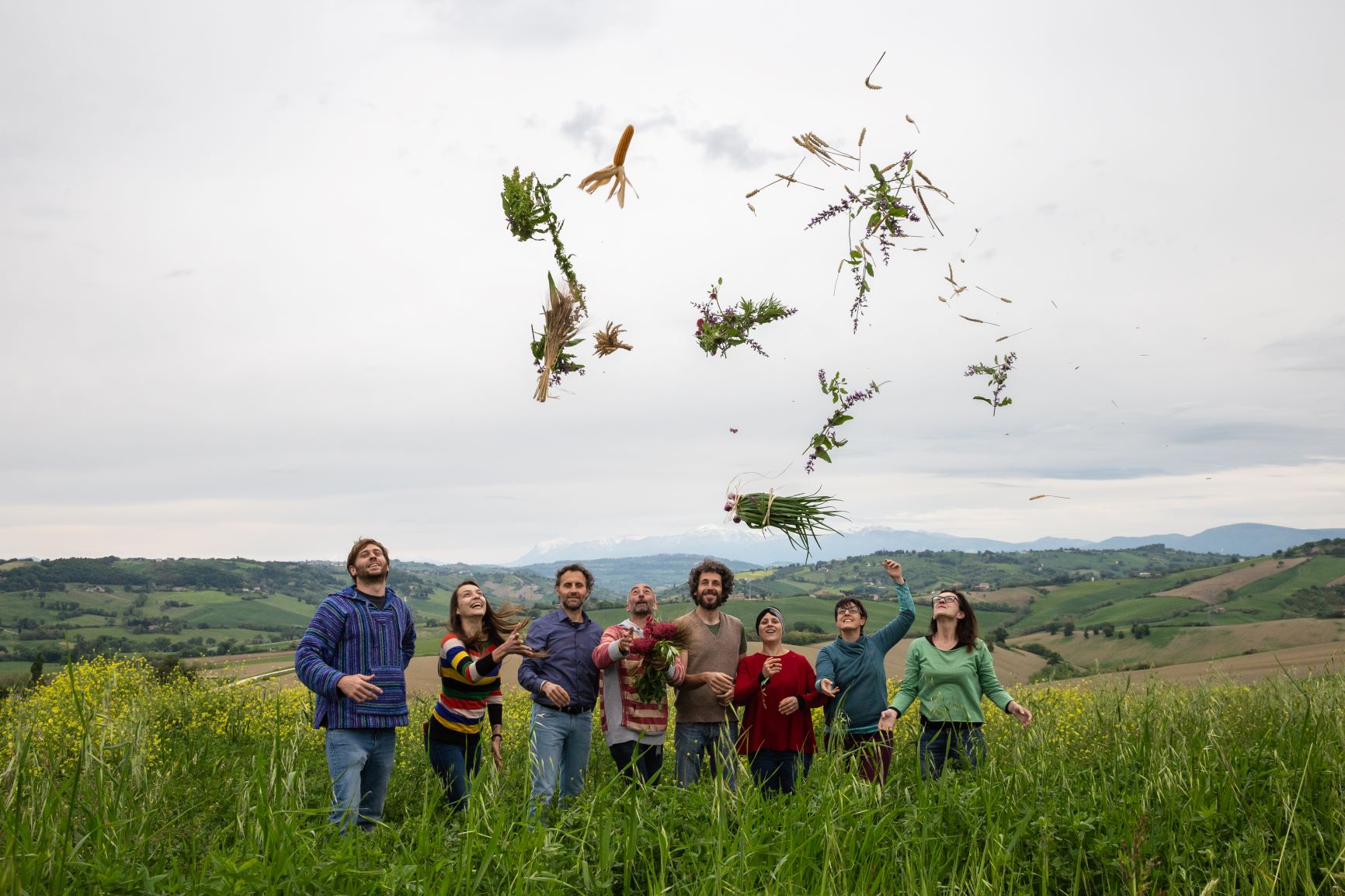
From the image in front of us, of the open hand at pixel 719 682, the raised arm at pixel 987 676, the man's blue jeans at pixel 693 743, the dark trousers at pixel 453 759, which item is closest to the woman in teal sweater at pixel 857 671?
the raised arm at pixel 987 676

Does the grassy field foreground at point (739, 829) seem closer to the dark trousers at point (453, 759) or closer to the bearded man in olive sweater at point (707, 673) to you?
the bearded man in olive sweater at point (707, 673)

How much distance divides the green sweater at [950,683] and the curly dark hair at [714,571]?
136 centimetres

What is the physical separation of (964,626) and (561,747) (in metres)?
3.01

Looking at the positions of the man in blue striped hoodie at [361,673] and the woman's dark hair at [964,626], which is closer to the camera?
the man in blue striped hoodie at [361,673]

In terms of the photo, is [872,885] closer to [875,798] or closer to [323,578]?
[875,798]

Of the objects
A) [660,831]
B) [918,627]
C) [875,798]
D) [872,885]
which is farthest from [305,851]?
[918,627]

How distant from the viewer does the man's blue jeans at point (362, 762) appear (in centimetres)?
481

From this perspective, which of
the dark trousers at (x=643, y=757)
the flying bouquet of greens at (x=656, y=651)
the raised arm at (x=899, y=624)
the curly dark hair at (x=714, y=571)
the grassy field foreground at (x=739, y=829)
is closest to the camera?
the grassy field foreground at (x=739, y=829)

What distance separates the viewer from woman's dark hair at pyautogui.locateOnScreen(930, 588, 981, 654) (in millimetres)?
5840

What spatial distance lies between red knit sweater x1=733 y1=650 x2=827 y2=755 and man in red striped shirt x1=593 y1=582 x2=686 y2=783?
0.55 meters

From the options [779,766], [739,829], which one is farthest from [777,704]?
[739,829]

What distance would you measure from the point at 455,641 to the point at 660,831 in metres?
2.96

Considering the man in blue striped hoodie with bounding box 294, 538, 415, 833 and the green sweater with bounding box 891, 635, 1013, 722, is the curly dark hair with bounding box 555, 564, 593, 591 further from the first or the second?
the green sweater with bounding box 891, 635, 1013, 722

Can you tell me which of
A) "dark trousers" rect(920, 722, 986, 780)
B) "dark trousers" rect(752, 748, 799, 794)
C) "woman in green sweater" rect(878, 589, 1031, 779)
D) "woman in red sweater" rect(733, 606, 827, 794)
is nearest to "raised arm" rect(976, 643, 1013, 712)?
"woman in green sweater" rect(878, 589, 1031, 779)
